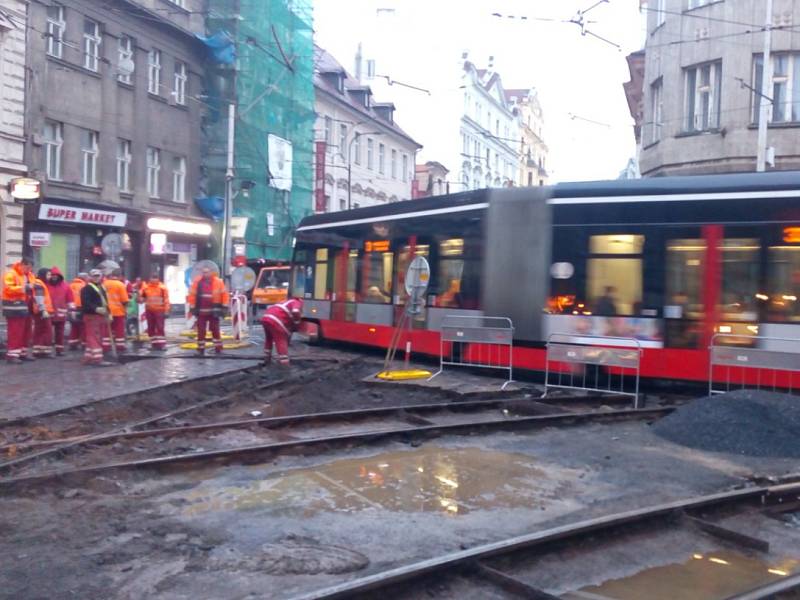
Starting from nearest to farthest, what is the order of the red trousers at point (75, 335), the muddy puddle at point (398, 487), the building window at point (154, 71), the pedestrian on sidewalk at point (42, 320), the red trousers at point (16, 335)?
1. the muddy puddle at point (398, 487)
2. the red trousers at point (16, 335)
3. the pedestrian on sidewalk at point (42, 320)
4. the red trousers at point (75, 335)
5. the building window at point (154, 71)

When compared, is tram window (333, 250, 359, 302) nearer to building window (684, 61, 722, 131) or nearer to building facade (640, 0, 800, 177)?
building facade (640, 0, 800, 177)

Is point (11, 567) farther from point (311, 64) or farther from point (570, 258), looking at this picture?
point (311, 64)

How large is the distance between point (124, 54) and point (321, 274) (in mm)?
15775

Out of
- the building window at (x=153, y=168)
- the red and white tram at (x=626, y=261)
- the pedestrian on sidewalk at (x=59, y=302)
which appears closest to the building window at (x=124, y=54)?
the building window at (x=153, y=168)

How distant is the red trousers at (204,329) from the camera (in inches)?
715

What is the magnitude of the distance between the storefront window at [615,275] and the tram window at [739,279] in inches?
49.5

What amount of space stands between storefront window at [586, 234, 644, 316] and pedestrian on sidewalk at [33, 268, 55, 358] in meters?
10.3

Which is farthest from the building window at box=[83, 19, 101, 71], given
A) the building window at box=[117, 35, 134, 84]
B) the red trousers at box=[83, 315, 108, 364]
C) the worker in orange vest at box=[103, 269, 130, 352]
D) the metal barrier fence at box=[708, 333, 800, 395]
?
the metal barrier fence at box=[708, 333, 800, 395]

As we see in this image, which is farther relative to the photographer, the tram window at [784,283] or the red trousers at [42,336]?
the red trousers at [42,336]

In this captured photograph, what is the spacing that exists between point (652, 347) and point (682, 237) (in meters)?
1.70

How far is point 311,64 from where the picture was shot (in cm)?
4291

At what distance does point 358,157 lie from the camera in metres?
51.1

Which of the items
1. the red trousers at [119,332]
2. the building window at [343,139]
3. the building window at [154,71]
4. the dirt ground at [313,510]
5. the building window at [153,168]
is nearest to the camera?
the dirt ground at [313,510]

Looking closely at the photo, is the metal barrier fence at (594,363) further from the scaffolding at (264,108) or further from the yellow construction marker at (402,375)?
the scaffolding at (264,108)
